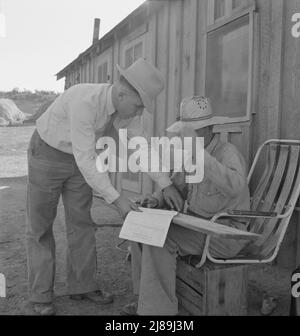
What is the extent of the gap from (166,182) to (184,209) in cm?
24

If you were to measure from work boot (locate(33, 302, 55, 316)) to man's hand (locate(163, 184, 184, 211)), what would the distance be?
1.11m

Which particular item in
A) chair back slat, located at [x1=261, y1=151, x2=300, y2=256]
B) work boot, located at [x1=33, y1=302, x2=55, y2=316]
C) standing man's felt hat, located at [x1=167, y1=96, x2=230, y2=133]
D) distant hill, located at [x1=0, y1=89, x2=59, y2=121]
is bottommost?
work boot, located at [x1=33, y1=302, x2=55, y2=316]

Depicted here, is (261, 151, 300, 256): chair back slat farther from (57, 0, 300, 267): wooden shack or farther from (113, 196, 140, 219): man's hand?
(113, 196, 140, 219): man's hand

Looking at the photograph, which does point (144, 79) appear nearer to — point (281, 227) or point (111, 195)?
point (111, 195)

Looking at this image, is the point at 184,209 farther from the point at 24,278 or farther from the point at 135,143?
the point at 24,278

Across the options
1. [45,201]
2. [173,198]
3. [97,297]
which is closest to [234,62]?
[173,198]

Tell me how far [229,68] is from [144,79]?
5.57 ft

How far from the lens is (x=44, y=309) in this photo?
9.43 ft

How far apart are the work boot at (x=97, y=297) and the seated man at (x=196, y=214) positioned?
33cm

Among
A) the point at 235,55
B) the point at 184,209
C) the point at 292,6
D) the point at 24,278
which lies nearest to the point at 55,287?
the point at 24,278

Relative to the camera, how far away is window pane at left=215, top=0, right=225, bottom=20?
407cm

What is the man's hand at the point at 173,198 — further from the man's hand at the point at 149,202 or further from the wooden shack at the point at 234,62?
the wooden shack at the point at 234,62

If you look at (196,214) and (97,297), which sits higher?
(196,214)

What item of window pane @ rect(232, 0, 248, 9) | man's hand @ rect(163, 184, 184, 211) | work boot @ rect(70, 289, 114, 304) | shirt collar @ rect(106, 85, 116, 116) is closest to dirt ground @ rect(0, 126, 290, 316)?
work boot @ rect(70, 289, 114, 304)
